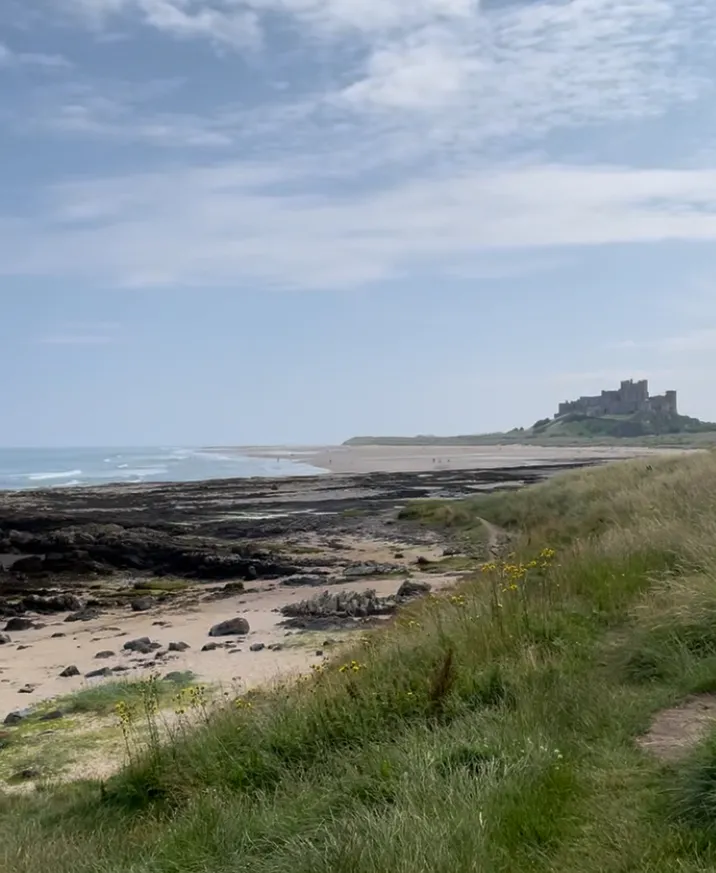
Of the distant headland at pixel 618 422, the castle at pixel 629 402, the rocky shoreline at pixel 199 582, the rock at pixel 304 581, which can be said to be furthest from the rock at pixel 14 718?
the castle at pixel 629 402

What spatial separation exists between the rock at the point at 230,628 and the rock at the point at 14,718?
4.49 m

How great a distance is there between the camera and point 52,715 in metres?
9.91

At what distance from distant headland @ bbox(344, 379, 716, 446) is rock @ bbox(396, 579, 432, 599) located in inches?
4060

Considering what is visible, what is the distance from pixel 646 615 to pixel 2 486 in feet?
224

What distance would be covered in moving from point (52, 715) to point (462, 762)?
6867 millimetres

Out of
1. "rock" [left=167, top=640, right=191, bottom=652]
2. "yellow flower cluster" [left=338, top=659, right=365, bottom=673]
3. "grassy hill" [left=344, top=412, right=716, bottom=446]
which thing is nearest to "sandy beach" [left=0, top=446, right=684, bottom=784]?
"rock" [left=167, top=640, right=191, bottom=652]

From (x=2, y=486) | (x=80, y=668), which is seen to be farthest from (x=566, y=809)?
(x=2, y=486)

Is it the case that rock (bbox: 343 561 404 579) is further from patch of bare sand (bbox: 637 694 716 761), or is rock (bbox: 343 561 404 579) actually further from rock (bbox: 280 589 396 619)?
patch of bare sand (bbox: 637 694 716 761)

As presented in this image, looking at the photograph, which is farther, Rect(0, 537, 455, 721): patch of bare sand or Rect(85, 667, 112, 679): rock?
Rect(85, 667, 112, 679): rock

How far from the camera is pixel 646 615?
6258 millimetres

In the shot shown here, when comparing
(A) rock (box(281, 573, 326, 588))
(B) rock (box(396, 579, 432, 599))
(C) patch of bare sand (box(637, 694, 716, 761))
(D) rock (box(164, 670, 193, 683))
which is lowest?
(A) rock (box(281, 573, 326, 588))

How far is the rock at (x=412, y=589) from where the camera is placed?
650 inches

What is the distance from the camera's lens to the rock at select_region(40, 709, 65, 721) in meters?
9.81

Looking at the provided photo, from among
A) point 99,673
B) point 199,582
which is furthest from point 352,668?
point 199,582
